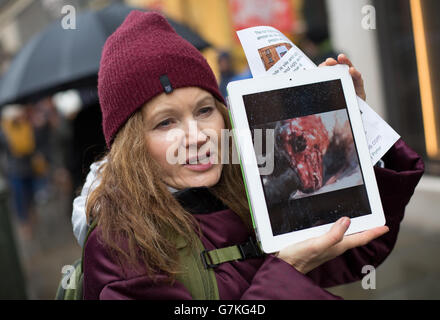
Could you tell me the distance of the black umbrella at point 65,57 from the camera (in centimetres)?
360

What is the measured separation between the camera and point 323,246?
1.26 metres

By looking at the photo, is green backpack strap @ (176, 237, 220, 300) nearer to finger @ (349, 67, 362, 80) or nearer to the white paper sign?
the white paper sign

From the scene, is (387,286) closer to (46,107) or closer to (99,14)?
(99,14)

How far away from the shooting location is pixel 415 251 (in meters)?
4.25

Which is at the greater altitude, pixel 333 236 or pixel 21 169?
pixel 333 236

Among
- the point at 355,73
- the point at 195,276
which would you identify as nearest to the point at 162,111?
the point at 195,276

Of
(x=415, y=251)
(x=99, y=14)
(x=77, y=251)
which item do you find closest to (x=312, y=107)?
(x=99, y=14)

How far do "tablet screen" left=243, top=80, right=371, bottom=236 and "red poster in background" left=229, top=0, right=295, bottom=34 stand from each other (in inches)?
215

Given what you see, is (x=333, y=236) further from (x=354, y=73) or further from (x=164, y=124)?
(x=164, y=124)

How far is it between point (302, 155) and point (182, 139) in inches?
15.3

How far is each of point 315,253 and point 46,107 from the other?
8.43 meters

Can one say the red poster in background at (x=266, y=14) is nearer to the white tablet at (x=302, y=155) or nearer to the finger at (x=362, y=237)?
the white tablet at (x=302, y=155)

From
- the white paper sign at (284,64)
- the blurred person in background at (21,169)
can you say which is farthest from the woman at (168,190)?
the blurred person in background at (21,169)

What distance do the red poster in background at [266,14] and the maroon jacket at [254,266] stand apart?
529 centimetres
